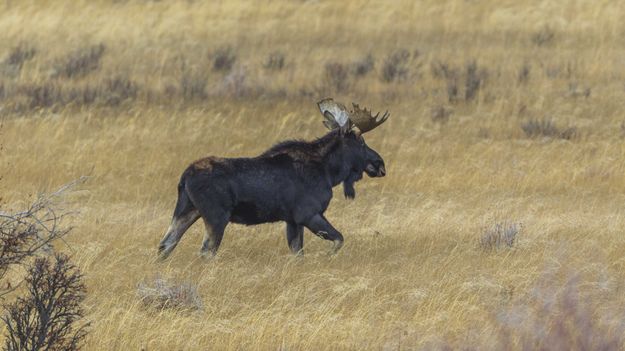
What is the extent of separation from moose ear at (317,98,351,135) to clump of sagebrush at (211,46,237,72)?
1184 centimetres

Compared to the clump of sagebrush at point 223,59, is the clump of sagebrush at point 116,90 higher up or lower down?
higher up

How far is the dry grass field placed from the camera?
8820 mm

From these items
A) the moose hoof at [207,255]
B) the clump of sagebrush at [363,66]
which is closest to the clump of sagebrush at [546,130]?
the clump of sagebrush at [363,66]

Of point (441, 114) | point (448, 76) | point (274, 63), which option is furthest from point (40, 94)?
point (448, 76)

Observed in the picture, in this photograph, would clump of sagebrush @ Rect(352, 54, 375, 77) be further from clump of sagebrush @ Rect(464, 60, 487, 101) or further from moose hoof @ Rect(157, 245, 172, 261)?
moose hoof @ Rect(157, 245, 172, 261)

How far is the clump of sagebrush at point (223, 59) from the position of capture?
77.7 ft

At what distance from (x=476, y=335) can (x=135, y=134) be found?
10.6 meters

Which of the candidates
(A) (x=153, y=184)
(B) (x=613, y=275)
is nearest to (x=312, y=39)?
(A) (x=153, y=184)

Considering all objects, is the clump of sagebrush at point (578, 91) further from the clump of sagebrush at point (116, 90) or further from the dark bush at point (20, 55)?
the dark bush at point (20, 55)

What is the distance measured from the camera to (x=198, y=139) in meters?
18.1

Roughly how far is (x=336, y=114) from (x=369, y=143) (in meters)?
5.96

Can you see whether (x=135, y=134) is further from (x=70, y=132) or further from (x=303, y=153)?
(x=303, y=153)

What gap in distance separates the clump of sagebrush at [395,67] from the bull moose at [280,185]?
10.6 meters

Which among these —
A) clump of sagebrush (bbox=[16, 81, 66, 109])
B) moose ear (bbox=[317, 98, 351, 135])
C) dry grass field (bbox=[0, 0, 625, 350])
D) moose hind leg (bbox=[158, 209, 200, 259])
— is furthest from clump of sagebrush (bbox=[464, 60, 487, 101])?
moose hind leg (bbox=[158, 209, 200, 259])
